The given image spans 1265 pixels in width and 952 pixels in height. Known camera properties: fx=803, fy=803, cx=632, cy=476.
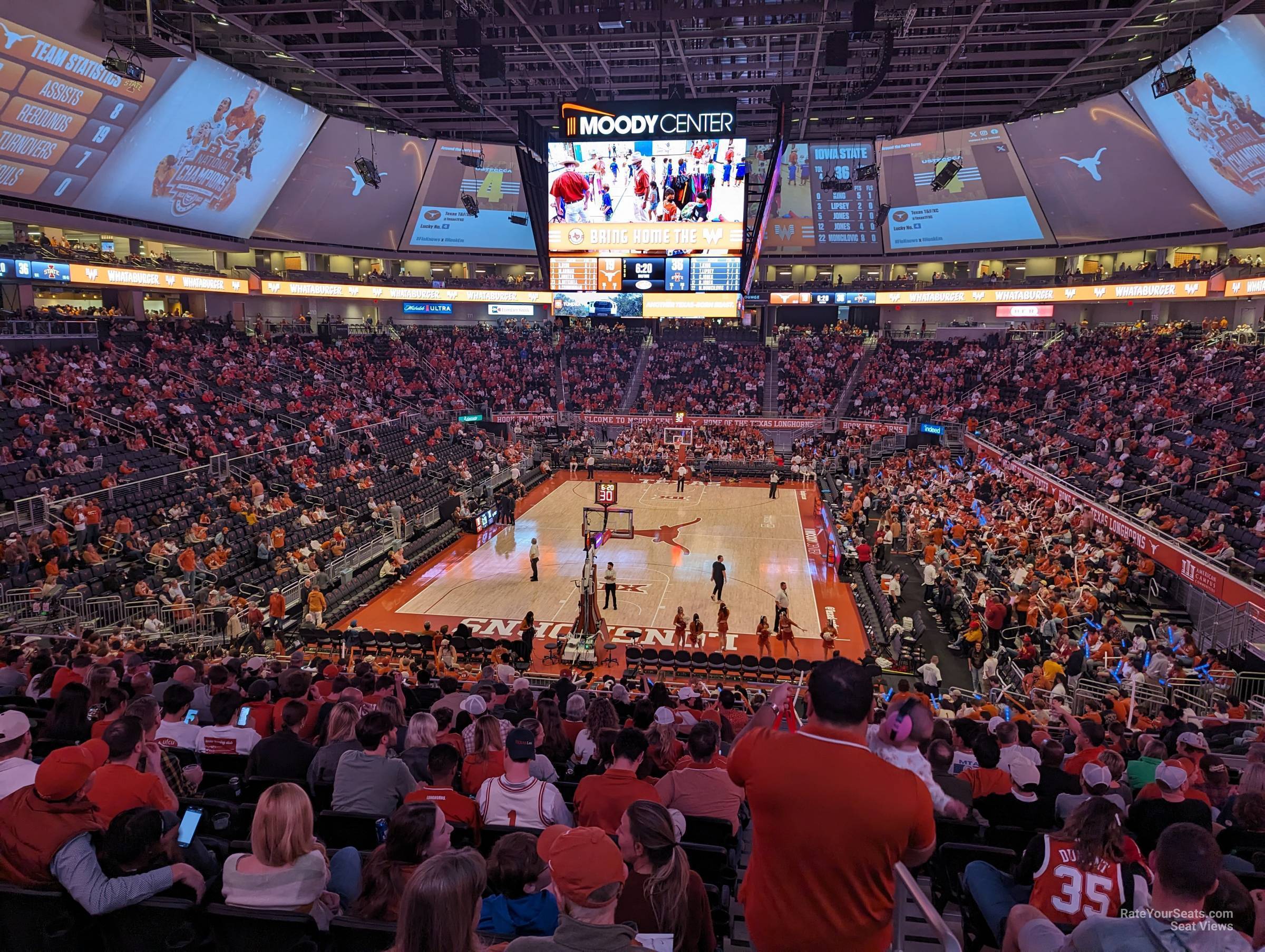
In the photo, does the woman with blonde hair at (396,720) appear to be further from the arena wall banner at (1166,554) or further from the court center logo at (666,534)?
the court center logo at (666,534)

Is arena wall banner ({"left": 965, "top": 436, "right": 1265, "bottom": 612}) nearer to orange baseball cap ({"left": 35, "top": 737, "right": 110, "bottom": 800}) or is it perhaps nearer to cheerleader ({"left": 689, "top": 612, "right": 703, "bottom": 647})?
cheerleader ({"left": 689, "top": 612, "right": 703, "bottom": 647})

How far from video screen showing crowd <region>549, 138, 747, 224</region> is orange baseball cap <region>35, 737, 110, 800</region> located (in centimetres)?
1991

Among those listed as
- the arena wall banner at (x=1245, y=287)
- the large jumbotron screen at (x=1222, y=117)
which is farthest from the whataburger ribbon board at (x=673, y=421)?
the large jumbotron screen at (x=1222, y=117)

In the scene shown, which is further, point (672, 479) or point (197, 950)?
point (672, 479)

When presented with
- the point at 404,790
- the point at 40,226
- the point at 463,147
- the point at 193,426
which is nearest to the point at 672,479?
the point at 193,426

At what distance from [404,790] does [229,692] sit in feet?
7.30

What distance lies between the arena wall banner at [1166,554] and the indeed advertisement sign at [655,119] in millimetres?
12673

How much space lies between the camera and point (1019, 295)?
4172 centimetres

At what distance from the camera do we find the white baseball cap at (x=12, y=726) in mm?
4270

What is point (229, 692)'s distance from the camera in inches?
241

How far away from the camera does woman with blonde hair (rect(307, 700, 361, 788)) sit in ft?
16.8

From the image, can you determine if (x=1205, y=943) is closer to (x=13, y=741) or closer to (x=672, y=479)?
(x=13, y=741)

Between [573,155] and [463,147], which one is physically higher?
[463,147]

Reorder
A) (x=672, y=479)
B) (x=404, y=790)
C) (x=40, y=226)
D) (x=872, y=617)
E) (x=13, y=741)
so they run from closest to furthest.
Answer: (x=13, y=741), (x=404, y=790), (x=872, y=617), (x=40, y=226), (x=672, y=479)
